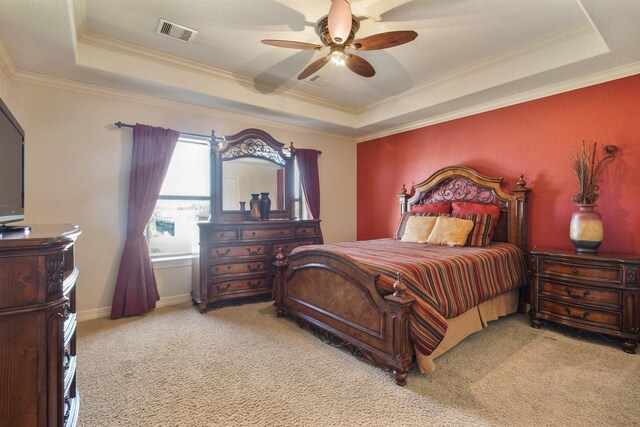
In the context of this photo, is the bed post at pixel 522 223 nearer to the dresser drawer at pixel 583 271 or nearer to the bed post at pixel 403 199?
the dresser drawer at pixel 583 271

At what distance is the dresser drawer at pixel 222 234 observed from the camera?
11.4 ft

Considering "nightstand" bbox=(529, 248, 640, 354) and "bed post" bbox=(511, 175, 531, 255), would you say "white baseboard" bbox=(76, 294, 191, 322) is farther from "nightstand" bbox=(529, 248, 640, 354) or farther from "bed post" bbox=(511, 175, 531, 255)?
"bed post" bbox=(511, 175, 531, 255)

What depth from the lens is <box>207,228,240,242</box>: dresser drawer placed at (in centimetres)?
347

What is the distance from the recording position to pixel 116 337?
2.73 metres

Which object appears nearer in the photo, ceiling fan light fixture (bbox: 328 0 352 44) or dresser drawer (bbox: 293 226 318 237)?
ceiling fan light fixture (bbox: 328 0 352 44)

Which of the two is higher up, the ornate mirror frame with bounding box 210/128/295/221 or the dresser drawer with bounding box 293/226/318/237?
the ornate mirror frame with bounding box 210/128/295/221

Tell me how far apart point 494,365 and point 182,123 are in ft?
13.3

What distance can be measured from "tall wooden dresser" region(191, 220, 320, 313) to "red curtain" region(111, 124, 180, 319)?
0.55 m

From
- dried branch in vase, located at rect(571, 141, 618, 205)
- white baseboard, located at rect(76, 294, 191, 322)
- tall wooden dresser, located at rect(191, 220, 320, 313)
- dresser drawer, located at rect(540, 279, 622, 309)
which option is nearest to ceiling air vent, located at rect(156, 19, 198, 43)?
tall wooden dresser, located at rect(191, 220, 320, 313)

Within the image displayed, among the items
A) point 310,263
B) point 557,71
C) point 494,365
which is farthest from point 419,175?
point 494,365

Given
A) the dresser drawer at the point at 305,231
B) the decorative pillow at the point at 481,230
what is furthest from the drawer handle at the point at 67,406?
the decorative pillow at the point at 481,230

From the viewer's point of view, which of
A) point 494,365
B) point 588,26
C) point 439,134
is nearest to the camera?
point 494,365

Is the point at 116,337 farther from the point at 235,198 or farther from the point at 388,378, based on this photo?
the point at 388,378

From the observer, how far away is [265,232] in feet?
12.6
